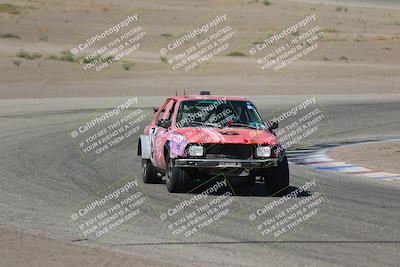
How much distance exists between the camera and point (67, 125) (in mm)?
27594

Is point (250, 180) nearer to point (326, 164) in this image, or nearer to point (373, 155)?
point (326, 164)

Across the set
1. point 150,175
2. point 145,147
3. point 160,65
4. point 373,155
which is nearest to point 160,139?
point 150,175

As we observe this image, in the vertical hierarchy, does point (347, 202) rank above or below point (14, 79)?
below

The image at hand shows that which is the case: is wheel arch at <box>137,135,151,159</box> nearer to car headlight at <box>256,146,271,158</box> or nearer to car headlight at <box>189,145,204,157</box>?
car headlight at <box>189,145,204,157</box>

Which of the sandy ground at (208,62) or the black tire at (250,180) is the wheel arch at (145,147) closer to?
the black tire at (250,180)

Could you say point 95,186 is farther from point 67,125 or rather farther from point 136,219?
point 67,125

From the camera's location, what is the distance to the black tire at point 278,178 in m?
14.4

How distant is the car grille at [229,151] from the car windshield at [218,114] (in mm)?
821

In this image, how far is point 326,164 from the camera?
19.1m

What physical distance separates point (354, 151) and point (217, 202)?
821cm

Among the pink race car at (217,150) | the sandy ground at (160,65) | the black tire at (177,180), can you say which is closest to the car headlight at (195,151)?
the pink race car at (217,150)

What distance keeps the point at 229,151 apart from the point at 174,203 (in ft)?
4.19

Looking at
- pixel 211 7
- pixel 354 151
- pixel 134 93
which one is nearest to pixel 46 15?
pixel 211 7

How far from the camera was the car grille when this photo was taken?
1430 cm
